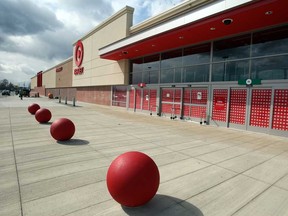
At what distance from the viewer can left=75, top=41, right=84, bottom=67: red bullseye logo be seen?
3204 centimetres

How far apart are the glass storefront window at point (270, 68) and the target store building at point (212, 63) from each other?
4 centimetres

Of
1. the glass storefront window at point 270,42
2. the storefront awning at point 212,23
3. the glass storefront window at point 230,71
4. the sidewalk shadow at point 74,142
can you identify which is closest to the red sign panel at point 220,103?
the glass storefront window at point 230,71

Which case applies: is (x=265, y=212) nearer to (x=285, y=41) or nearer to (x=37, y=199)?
(x=37, y=199)

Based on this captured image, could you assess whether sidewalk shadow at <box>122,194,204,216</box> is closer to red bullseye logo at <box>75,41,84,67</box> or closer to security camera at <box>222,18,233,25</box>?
security camera at <box>222,18,233,25</box>

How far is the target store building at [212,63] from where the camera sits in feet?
31.6

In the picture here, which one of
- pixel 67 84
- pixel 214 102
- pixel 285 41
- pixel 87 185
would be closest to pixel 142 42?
pixel 214 102

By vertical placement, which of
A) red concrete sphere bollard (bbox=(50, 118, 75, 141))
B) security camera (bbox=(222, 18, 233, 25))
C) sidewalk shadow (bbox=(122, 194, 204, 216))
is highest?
security camera (bbox=(222, 18, 233, 25))

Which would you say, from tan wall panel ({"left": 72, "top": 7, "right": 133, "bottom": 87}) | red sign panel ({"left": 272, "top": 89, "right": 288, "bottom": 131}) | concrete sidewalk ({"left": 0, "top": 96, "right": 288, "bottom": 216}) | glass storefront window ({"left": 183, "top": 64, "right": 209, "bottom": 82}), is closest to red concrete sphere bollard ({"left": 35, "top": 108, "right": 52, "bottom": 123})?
concrete sidewalk ({"left": 0, "top": 96, "right": 288, "bottom": 216})

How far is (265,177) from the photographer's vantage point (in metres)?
4.62

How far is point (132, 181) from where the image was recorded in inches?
116

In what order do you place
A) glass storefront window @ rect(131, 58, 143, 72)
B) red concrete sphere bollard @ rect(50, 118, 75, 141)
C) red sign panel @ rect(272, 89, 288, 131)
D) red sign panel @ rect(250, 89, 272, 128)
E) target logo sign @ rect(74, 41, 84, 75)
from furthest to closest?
target logo sign @ rect(74, 41, 84, 75), glass storefront window @ rect(131, 58, 143, 72), red sign panel @ rect(250, 89, 272, 128), red sign panel @ rect(272, 89, 288, 131), red concrete sphere bollard @ rect(50, 118, 75, 141)

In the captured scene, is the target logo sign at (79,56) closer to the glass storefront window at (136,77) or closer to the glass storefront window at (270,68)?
the glass storefront window at (136,77)

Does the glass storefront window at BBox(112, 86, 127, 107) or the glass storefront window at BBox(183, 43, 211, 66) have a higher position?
the glass storefront window at BBox(183, 43, 211, 66)

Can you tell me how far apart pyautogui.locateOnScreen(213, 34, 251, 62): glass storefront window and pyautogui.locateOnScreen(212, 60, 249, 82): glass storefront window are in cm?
34
